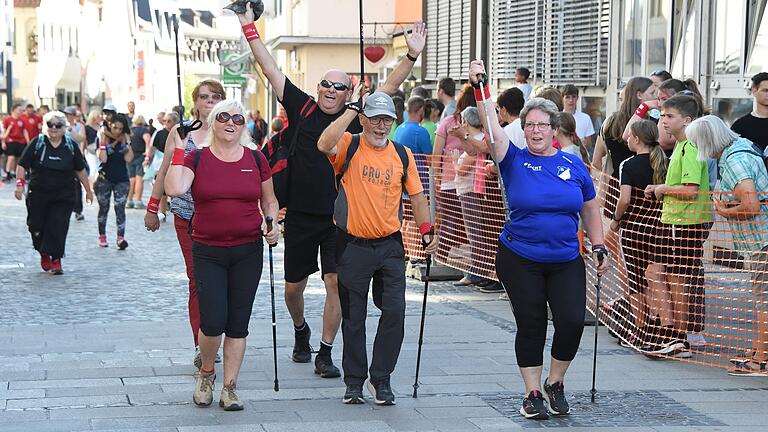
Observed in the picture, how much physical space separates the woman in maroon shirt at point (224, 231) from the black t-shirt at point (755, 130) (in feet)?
12.9

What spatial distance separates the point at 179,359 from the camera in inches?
361

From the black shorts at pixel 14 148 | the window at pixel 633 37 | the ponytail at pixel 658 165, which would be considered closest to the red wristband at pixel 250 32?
the ponytail at pixel 658 165

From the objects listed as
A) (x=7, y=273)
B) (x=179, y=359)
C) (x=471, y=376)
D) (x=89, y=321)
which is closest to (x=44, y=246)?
(x=7, y=273)

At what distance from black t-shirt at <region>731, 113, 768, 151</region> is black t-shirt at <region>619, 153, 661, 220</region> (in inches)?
34.2

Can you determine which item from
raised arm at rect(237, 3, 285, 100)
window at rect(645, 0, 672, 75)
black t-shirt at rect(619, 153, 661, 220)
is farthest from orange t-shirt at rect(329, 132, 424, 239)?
window at rect(645, 0, 672, 75)

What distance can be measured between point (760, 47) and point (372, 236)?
7271 millimetres

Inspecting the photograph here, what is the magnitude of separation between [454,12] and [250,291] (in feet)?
58.6

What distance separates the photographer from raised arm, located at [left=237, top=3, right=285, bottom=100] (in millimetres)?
8336

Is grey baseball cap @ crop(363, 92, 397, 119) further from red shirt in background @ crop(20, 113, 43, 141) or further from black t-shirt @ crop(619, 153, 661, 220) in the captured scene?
red shirt in background @ crop(20, 113, 43, 141)

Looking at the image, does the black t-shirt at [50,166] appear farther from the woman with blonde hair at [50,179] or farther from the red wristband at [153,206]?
the red wristband at [153,206]

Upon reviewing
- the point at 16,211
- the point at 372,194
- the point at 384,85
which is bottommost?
the point at 16,211

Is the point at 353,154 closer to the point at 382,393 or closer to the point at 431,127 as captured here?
the point at 382,393

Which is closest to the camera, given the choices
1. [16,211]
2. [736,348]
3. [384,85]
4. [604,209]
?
[384,85]

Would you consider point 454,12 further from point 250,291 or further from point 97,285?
point 250,291
